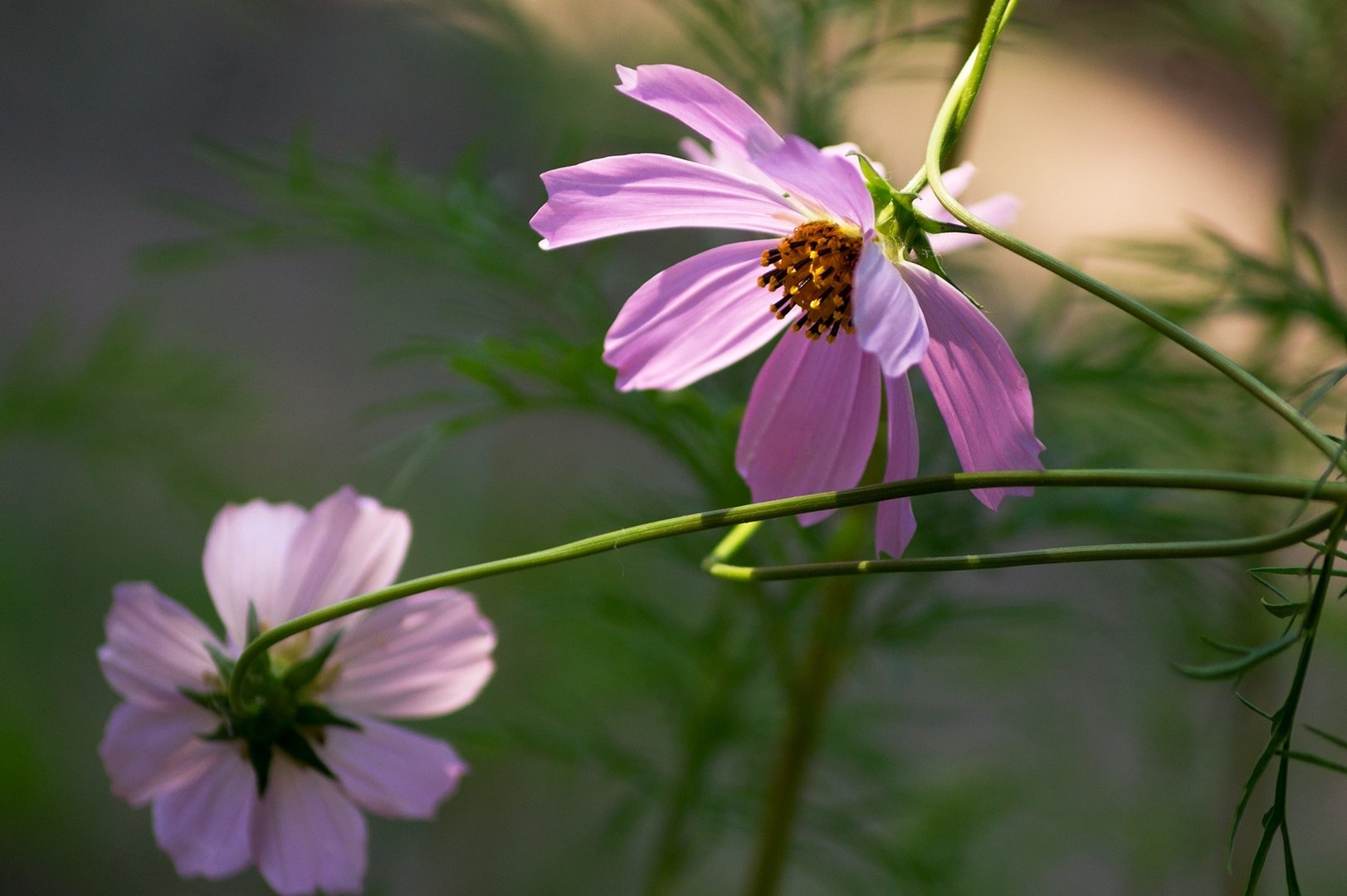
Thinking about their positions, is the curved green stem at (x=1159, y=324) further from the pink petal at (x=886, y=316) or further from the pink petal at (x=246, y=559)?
the pink petal at (x=246, y=559)

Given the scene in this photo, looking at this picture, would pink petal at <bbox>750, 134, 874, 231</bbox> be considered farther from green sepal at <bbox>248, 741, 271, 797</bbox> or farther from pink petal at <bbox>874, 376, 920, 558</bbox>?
green sepal at <bbox>248, 741, 271, 797</bbox>

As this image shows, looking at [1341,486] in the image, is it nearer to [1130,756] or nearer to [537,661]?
[537,661]

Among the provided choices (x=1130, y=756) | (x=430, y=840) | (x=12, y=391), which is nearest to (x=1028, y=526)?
(x=12, y=391)

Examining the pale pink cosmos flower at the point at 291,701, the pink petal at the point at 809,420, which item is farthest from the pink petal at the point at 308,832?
the pink petal at the point at 809,420

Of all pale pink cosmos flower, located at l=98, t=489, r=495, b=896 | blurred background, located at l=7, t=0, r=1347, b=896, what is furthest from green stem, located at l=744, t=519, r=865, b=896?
pale pink cosmos flower, located at l=98, t=489, r=495, b=896

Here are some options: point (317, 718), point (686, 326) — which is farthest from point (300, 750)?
point (686, 326)

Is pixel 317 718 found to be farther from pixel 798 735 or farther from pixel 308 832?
A: pixel 798 735
